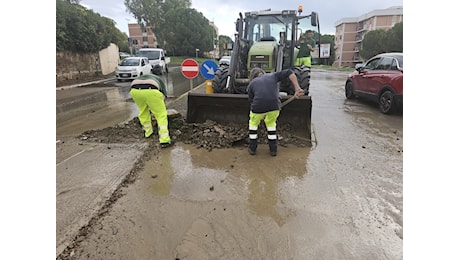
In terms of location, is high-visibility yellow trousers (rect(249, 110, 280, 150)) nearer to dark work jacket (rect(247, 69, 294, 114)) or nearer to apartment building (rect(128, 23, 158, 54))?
dark work jacket (rect(247, 69, 294, 114))

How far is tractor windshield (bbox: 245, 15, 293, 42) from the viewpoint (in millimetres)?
7027

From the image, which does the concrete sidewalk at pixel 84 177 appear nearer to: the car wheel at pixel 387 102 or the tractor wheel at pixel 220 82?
the tractor wheel at pixel 220 82

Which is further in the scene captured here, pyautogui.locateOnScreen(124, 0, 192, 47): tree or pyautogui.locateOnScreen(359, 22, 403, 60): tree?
pyautogui.locateOnScreen(124, 0, 192, 47): tree

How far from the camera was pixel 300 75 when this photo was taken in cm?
650

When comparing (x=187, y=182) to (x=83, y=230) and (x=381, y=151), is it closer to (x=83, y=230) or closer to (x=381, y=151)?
(x=83, y=230)

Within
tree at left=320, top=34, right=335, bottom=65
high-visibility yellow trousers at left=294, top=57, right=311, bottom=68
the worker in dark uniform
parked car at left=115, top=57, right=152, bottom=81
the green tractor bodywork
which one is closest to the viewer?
the worker in dark uniform

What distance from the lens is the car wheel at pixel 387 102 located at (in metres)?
6.98

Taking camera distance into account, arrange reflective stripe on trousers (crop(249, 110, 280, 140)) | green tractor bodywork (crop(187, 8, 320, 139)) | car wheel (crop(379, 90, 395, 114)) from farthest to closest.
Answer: car wheel (crop(379, 90, 395, 114))
green tractor bodywork (crop(187, 8, 320, 139))
reflective stripe on trousers (crop(249, 110, 280, 140))

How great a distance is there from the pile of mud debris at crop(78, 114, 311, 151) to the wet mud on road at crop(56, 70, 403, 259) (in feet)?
0.58

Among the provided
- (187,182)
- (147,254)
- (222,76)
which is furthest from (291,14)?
(147,254)

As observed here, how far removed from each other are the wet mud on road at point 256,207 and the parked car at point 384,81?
2.72m

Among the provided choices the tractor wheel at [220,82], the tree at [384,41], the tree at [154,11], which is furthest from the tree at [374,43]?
the tractor wheel at [220,82]

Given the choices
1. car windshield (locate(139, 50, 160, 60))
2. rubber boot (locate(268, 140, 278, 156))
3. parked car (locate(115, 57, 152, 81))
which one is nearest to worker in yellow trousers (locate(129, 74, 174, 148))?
rubber boot (locate(268, 140, 278, 156))

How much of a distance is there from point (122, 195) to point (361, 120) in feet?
19.3
